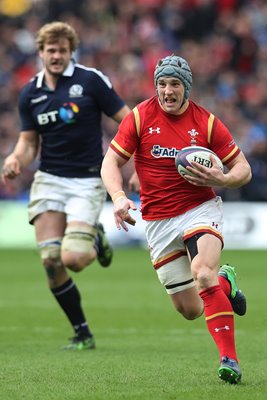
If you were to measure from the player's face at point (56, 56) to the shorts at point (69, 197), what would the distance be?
3.29 ft

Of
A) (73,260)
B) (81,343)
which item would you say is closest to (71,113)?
(73,260)

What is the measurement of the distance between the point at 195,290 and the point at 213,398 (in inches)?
65.8

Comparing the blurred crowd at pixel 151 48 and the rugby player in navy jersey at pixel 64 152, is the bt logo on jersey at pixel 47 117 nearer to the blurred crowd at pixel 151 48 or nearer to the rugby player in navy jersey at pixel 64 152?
the rugby player in navy jersey at pixel 64 152

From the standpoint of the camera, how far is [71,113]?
9.85 metres

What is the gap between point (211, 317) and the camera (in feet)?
23.0

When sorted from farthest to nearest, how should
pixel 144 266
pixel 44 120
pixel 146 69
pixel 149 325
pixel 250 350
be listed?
1. pixel 146 69
2. pixel 144 266
3. pixel 149 325
4. pixel 44 120
5. pixel 250 350

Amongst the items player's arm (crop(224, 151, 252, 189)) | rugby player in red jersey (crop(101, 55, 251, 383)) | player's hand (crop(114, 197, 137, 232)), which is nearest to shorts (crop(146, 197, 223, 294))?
rugby player in red jersey (crop(101, 55, 251, 383))

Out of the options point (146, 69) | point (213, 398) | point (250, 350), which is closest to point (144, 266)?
point (146, 69)

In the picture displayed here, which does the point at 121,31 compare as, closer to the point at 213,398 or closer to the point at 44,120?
the point at 44,120

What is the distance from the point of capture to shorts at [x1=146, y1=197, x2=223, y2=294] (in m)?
7.40

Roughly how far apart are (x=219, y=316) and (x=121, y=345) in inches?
117

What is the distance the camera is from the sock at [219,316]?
6.96 metres

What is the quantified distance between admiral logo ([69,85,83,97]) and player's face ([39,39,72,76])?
186 mm

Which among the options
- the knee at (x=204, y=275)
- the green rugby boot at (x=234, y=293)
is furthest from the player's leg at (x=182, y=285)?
the knee at (x=204, y=275)
